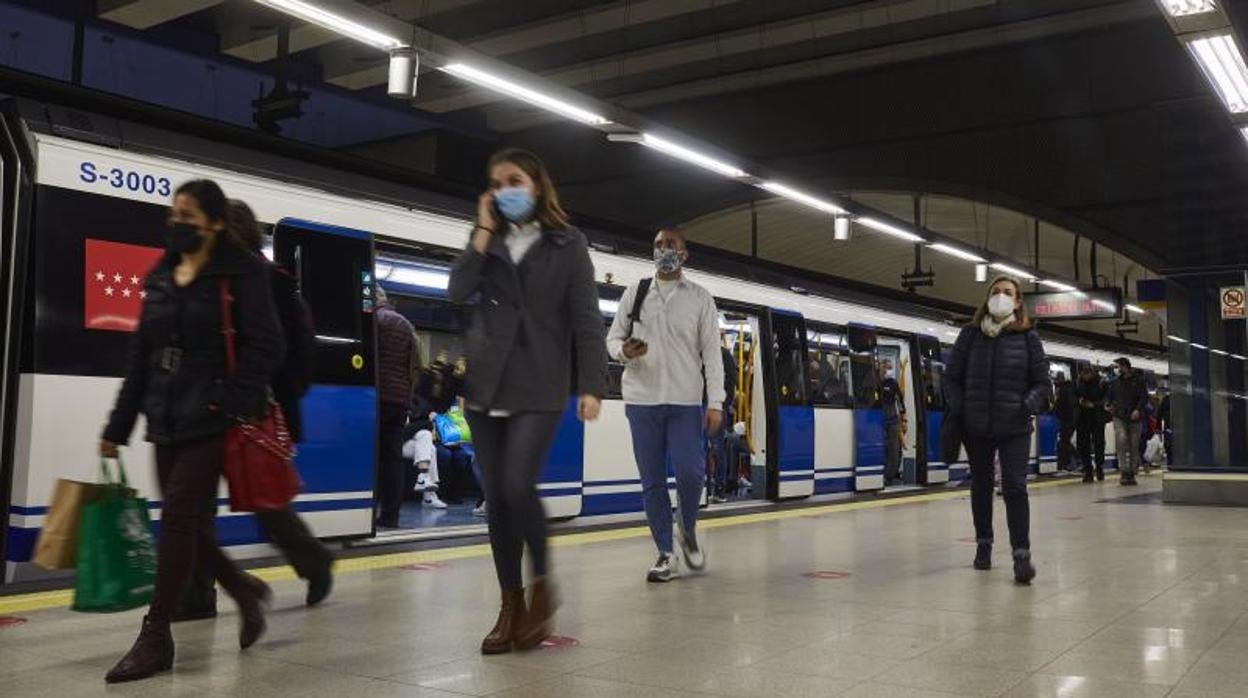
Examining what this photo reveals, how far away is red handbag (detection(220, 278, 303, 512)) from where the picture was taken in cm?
327

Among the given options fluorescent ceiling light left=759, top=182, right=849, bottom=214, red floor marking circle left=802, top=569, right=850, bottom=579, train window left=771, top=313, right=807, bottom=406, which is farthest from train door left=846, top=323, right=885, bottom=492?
red floor marking circle left=802, top=569, right=850, bottom=579

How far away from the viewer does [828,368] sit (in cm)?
1100

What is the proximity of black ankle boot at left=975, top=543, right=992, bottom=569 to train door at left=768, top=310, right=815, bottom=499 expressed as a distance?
4.23 metres

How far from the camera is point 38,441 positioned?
4.72 m

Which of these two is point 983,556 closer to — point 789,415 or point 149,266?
point 149,266

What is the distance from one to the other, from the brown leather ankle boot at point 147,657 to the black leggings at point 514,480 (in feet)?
3.25

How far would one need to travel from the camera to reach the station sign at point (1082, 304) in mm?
15836

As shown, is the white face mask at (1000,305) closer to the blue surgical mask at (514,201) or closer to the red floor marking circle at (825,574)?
the red floor marking circle at (825,574)

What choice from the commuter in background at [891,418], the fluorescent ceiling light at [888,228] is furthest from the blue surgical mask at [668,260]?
the fluorescent ceiling light at [888,228]

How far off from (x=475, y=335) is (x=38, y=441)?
237 cm

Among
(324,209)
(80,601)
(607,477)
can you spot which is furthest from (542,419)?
(607,477)

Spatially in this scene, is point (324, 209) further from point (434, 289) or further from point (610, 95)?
point (610, 95)

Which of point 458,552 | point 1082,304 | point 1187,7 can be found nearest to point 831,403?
point 1187,7

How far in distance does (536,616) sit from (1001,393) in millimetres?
2965
